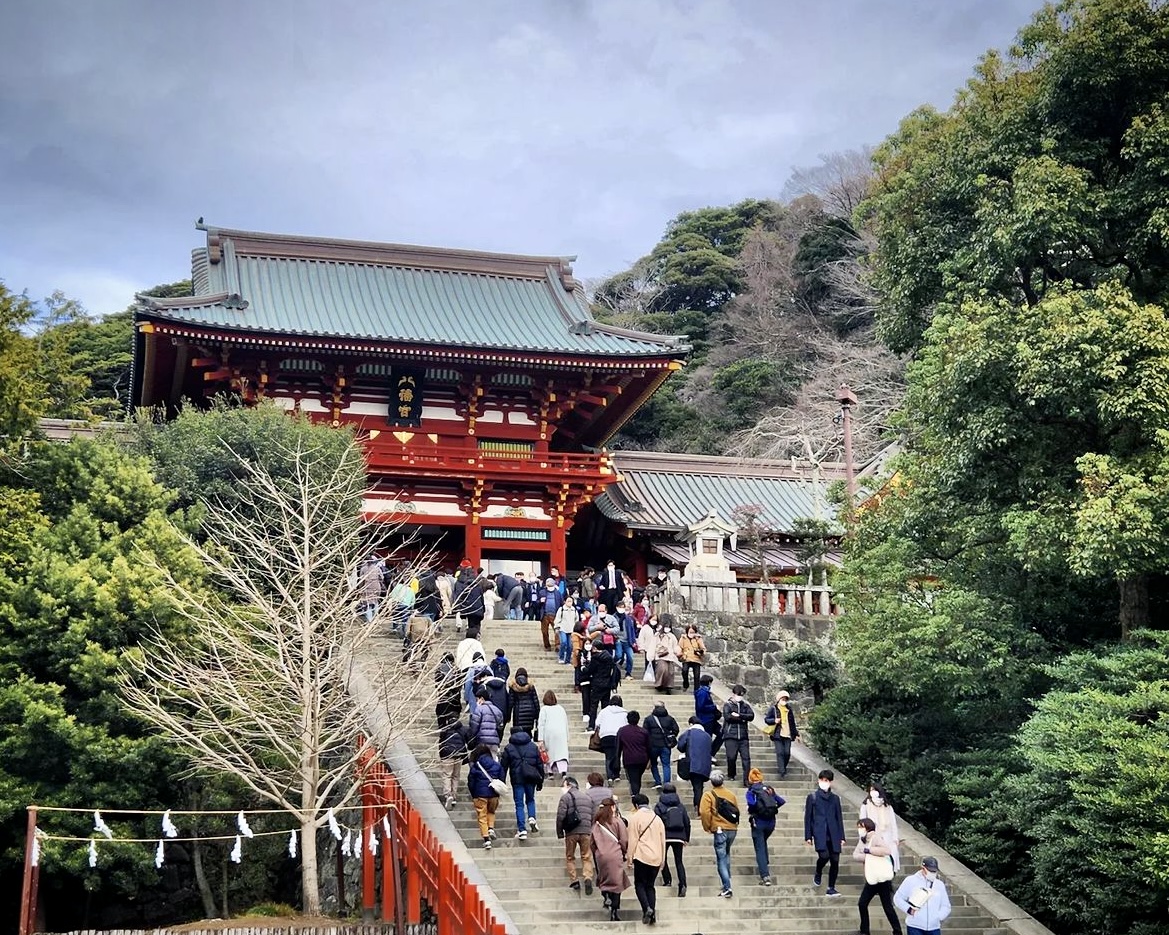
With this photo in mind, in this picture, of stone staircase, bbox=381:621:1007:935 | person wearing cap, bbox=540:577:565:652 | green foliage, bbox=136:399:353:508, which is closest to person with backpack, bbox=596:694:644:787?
stone staircase, bbox=381:621:1007:935

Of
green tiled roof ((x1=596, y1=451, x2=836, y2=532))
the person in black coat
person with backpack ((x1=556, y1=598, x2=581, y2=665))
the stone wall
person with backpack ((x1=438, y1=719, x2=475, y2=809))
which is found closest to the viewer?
person with backpack ((x1=438, y1=719, x2=475, y2=809))

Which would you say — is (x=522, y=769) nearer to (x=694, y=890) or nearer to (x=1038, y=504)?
(x=694, y=890)

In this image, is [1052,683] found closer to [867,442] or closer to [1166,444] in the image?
[1166,444]

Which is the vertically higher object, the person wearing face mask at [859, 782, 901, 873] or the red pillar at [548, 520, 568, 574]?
the red pillar at [548, 520, 568, 574]

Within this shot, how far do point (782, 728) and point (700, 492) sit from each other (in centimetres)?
1657

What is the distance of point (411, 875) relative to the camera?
44.2ft

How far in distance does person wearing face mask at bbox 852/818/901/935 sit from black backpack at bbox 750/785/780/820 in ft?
3.51

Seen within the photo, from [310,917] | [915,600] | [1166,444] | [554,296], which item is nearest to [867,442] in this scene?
[554,296]

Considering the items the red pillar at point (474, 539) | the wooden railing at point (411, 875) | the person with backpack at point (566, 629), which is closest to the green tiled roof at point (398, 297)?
the red pillar at point (474, 539)

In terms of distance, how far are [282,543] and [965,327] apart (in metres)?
9.69

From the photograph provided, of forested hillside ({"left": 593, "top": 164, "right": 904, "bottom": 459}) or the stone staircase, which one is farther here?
forested hillside ({"left": 593, "top": 164, "right": 904, "bottom": 459})

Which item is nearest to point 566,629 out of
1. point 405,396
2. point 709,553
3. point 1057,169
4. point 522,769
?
point 709,553

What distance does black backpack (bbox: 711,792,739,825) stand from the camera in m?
13.8

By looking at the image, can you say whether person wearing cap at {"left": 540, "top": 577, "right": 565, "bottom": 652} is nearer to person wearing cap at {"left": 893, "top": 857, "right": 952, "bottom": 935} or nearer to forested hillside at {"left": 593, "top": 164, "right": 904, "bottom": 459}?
person wearing cap at {"left": 893, "top": 857, "right": 952, "bottom": 935}
